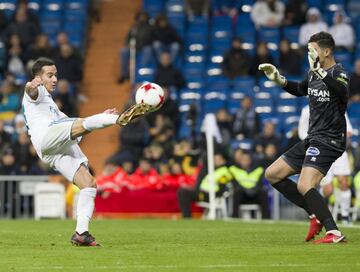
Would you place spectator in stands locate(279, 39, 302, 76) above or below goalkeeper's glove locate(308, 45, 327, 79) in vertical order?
above

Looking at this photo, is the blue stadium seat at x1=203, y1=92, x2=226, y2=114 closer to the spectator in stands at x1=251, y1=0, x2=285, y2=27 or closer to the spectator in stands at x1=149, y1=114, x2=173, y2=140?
the spectator in stands at x1=149, y1=114, x2=173, y2=140

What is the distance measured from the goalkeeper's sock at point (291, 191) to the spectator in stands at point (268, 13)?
627 inches

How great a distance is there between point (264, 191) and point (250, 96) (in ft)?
13.9

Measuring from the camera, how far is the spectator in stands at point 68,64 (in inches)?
1096

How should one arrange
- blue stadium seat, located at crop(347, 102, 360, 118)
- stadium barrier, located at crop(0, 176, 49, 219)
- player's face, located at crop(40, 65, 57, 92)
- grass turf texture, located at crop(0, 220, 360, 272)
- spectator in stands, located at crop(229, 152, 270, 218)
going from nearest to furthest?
1. grass turf texture, located at crop(0, 220, 360, 272)
2. player's face, located at crop(40, 65, 57, 92)
3. spectator in stands, located at crop(229, 152, 270, 218)
4. stadium barrier, located at crop(0, 176, 49, 219)
5. blue stadium seat, located at crop(347, 102, 360, 118)

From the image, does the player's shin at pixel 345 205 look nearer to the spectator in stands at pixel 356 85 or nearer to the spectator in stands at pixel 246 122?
the spectator in stands at pixel 246 122

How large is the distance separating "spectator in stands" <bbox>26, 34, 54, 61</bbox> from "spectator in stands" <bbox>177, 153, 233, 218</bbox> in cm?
664

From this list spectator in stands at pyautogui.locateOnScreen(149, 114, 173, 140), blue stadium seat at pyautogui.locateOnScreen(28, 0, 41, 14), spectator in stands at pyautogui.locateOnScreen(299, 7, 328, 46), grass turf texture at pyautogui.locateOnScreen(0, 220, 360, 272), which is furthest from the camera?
blue stadium seat at pyautogui.locateOnScreen(28, 0, 41, 14)

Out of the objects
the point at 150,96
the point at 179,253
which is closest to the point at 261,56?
the point at 150,96

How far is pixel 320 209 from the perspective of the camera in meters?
12.2

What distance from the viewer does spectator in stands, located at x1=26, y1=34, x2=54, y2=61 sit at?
2795 cm

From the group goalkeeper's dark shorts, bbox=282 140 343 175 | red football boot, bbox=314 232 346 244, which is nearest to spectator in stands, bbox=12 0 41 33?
goalkeeper's dark shorts, bbox=282 140 343 175

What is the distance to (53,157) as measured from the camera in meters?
12.5

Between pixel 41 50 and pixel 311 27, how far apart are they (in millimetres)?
7084
